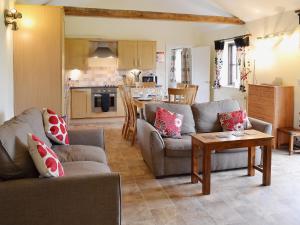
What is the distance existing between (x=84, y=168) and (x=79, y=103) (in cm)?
516

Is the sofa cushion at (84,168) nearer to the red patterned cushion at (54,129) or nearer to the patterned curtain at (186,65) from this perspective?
the red patterned cushion at (54,129)

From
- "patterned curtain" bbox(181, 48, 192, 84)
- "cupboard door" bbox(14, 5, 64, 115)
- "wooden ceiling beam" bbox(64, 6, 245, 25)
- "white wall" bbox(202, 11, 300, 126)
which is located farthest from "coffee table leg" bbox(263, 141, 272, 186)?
"patterned curtain" bbox(181, 48, 192, 84)

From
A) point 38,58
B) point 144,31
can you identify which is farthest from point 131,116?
point 144,31

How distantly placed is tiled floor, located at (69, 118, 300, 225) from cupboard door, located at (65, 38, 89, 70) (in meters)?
4.22

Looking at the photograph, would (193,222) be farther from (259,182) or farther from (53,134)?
(53,134)

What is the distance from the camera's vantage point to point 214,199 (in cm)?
313

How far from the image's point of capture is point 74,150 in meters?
3.16

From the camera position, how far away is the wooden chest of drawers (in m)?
5.22

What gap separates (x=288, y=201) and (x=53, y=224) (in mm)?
2279

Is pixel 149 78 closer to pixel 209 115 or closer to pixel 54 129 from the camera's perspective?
pixel 209 115

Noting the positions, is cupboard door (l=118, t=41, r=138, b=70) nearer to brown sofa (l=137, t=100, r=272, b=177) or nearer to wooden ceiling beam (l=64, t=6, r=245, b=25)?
wooden ceiling beam (l=64, t=6, r=245, b=25)

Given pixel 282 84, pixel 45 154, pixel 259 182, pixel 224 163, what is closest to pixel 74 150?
pixel 45 154

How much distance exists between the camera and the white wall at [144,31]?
7902 millimetres

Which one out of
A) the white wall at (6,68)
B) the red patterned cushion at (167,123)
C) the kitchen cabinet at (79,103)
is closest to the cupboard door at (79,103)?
the kitchen cabinet at (79,103)
